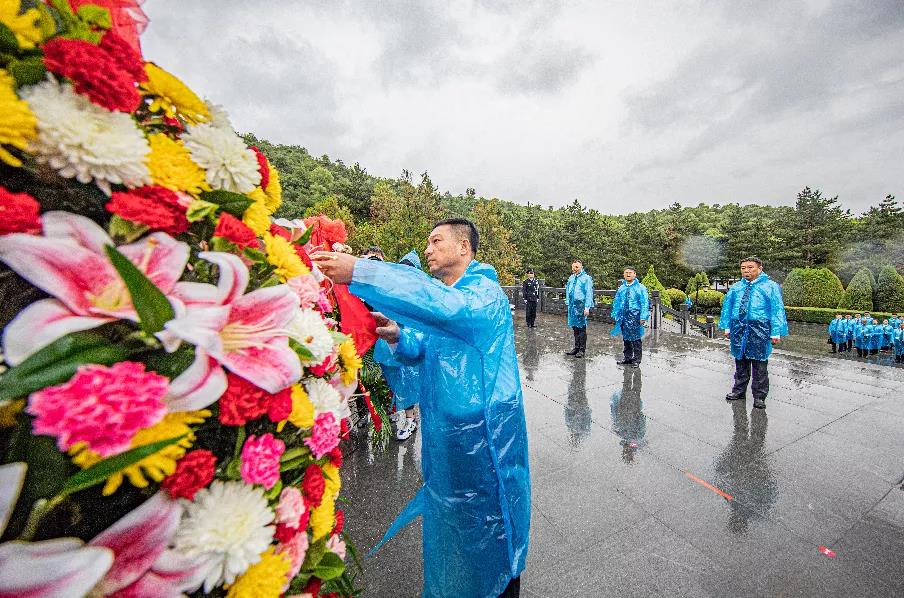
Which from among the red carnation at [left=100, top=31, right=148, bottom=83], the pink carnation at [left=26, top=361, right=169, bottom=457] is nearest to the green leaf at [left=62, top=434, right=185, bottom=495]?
the pink carnation at [left=26, top=361, right=169, bottom=457]

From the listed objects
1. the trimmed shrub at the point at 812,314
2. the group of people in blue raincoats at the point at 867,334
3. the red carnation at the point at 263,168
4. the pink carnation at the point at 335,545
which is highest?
the red carnation at the point at 263,168

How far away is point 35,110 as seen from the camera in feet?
1.72

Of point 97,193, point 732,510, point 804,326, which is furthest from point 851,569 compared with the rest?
point 804,326

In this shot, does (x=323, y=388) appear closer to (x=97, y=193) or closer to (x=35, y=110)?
(x=97, y=193)

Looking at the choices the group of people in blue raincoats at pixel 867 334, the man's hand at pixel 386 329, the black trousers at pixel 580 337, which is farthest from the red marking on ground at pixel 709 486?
the group of people in blue raincoats at pixel 867 334

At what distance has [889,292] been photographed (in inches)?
784

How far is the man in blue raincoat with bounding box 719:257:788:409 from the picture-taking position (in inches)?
210

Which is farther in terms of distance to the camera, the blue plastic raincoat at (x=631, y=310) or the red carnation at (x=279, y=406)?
the blue plastic raincoat at (x=631, y=310)

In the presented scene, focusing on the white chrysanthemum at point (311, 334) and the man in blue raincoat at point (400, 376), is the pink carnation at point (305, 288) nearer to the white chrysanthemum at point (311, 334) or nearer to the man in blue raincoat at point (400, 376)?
the white chrysanthemum at point (311, 334)

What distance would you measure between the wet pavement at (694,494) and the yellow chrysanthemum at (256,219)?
7.86 feet

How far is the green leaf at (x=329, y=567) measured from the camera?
95cm

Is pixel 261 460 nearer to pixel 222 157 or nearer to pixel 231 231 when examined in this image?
pixel 231 231

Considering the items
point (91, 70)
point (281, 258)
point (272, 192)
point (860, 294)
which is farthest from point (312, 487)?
point (860, 294)

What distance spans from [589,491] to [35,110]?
380cm
